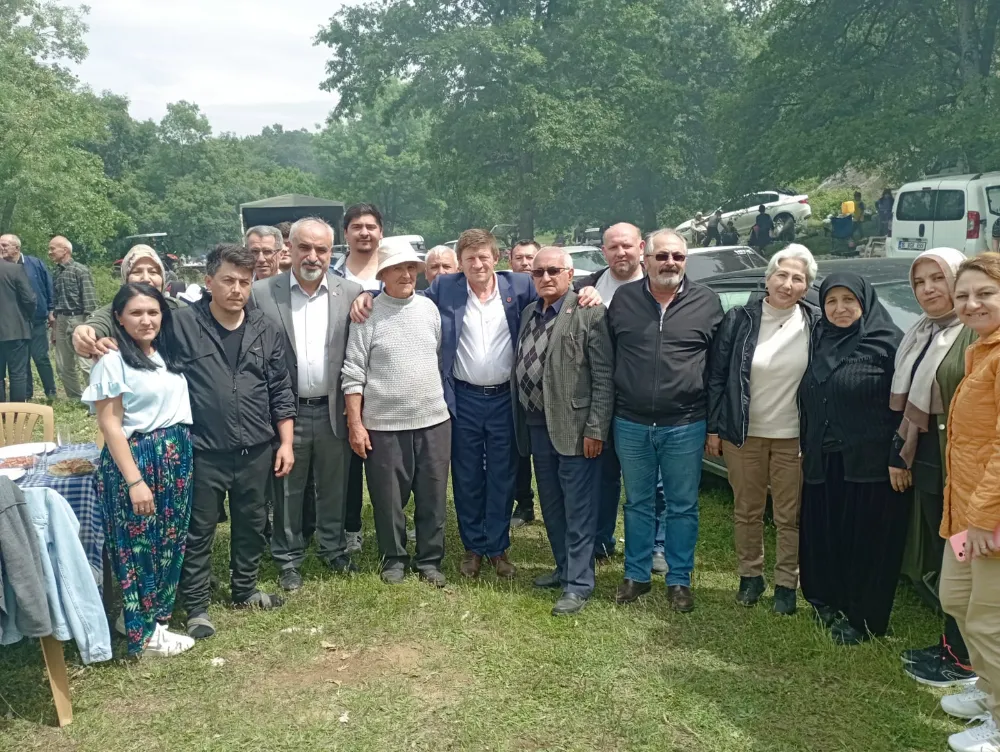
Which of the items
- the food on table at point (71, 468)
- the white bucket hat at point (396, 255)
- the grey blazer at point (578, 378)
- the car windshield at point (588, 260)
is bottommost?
the food on table at point (71, 468)

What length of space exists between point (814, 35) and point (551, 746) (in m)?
20.9

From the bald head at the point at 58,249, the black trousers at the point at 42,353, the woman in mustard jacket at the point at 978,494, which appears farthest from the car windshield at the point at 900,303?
the black trousers at the point at 42,353

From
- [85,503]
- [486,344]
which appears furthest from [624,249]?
[85,503]

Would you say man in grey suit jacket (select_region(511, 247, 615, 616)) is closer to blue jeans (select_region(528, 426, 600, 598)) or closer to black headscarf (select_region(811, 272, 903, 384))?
blue jeans (select_region(528, 426, 600, 598))

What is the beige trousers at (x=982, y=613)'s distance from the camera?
2.73 m

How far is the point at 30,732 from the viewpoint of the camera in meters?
3.31

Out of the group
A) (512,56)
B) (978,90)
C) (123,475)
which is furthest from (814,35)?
(123,475)

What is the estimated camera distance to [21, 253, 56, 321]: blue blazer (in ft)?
31.2

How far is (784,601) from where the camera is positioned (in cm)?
406

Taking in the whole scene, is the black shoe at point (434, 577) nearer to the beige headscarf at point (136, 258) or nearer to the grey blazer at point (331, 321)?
the grey blazer at point (331, 321)

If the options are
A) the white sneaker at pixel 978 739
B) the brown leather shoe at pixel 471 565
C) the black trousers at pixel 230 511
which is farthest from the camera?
the brown leather shoe at pixel 471 565

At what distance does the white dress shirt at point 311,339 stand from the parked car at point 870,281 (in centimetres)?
230

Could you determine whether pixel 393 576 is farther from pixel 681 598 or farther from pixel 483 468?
pixel 681 598

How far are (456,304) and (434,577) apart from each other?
5.10 feet
